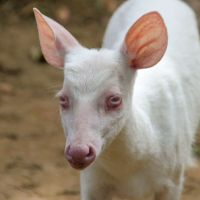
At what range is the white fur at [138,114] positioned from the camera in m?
3.22

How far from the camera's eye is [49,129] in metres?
6.09

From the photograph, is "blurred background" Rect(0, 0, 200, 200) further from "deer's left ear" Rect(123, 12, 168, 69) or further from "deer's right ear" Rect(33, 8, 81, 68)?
"deer's left ear" Rect(123, 12, 168, 69)

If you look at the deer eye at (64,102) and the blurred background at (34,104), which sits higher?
the deer eye at (64,102)

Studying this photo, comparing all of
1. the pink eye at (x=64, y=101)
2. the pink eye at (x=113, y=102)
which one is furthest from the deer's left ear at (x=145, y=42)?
the pink eye at (x=64, y=101)

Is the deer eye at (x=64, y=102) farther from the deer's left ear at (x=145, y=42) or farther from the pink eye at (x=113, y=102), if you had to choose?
the deer's left ear at (x=145, y=42)

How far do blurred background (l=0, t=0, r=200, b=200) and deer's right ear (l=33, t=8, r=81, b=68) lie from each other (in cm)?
67

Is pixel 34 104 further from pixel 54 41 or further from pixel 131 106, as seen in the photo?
pixel 131 106

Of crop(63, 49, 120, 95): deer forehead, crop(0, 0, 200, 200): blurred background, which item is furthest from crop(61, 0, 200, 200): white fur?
crop(0, 0, 200, 200): blurred background

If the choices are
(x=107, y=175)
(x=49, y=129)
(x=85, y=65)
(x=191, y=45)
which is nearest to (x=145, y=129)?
(x=107, y=175)

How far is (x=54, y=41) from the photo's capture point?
3.57 m

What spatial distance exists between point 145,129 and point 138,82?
0.40 meters

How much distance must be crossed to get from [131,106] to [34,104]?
3.12 metres

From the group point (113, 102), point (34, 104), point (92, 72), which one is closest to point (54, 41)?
point (92, 72)

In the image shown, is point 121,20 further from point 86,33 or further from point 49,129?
point 86,33
